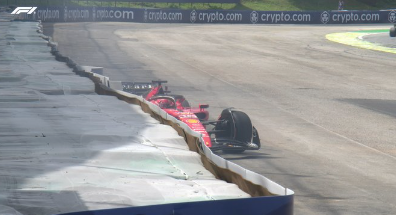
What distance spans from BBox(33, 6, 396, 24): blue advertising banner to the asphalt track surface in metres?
2.82

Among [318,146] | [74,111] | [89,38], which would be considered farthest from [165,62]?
[74,111]

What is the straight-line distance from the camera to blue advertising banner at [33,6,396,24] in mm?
54081

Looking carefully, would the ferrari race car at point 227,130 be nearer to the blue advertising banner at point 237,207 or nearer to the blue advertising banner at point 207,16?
the blue advertising banner at point 237,207

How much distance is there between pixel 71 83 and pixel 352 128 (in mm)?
8330

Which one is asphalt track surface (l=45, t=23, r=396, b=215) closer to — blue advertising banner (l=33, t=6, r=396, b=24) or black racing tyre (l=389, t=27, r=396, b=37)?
blue advertising banner (l=33, t=6, r=396, b=24)

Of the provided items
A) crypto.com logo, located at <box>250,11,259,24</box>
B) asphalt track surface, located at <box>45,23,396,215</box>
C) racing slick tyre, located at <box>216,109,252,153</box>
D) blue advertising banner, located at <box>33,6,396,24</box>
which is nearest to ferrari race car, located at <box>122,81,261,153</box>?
racing slick tyre, located at <box>216,109,252,153</box>

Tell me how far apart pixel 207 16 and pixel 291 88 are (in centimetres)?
3469

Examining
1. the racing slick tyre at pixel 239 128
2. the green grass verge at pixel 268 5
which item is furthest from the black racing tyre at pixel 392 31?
the racing slick tyre at pixel 239 128

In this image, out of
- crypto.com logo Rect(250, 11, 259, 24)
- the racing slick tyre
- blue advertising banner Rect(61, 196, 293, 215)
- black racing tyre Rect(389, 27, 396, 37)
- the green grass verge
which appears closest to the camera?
blue advertising banner Rect(61, 196, 293, 215)

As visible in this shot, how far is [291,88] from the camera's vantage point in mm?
23688

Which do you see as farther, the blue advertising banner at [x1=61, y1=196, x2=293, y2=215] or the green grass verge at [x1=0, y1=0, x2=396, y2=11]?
the green grass verge at [x1=0, y1=0, x2=396, y2=11]

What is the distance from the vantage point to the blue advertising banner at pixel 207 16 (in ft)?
177

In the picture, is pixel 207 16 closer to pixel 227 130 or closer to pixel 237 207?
pixel 227 130

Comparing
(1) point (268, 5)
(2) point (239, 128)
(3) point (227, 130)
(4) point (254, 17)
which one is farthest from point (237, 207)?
(1) point (268, 5)
